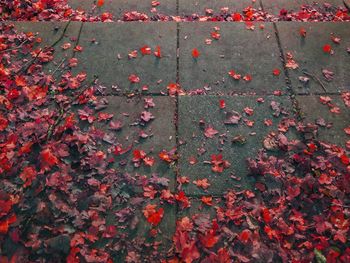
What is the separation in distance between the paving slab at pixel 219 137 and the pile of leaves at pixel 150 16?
175 centimetres

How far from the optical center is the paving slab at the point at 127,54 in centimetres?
472

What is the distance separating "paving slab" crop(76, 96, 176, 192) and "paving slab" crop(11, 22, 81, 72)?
1.07m

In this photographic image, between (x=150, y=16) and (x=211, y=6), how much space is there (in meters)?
1.04

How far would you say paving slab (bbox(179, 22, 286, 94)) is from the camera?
4680 mm

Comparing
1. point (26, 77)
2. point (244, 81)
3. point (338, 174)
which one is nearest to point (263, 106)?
point (244, 81)

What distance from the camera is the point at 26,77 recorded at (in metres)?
4.68

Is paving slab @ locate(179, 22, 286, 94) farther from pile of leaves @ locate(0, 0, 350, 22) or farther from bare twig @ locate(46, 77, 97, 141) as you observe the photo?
bare twig @ locate(46, 77, 97, 141)

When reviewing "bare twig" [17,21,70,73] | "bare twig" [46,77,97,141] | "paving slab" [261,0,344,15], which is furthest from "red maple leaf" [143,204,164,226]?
"paving slab" [261,0,344,15]

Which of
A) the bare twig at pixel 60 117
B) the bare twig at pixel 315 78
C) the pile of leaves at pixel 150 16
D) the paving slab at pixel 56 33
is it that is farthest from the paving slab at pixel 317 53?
the paving slab at pixel 56 33

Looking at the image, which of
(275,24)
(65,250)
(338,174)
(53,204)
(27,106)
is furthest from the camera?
(275,24)

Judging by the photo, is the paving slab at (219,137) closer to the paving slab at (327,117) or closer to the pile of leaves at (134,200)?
the pile of leaves at (134,200)

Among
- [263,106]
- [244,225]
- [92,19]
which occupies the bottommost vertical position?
[244,225]

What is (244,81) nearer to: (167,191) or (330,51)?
(330,51)

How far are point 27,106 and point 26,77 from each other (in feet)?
1.71
